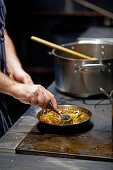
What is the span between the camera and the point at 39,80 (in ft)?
15.0

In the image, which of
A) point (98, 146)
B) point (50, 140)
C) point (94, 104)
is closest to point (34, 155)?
point (50, 140)

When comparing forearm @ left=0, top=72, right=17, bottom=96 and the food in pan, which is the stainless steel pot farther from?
forearm @ left=0, top=72, right=17, bottom=96

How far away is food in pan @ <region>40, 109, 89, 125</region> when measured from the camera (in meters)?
1.62

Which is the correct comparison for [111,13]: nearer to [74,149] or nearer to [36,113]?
[36,113]

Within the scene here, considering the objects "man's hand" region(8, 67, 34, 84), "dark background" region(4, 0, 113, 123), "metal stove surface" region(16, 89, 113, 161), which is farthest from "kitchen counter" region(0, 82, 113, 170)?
"dark background" region(4, 0, 113, 123)

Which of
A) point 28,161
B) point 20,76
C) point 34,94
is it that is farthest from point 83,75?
point 28,161

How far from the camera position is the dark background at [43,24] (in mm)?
4363

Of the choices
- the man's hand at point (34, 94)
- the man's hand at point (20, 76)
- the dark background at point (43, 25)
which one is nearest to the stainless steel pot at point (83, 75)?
the man's hand at point (20, 76)

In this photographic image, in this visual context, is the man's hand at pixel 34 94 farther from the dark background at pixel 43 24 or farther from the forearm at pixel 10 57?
the dark background at pixel 43 24

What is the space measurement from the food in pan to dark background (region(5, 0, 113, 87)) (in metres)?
2.62

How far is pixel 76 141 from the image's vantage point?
4.86 feet

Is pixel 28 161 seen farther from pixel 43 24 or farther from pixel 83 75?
pixel 43 24

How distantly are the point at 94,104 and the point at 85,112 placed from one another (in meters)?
0.23

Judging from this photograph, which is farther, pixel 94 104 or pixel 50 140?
pixel 94 104
